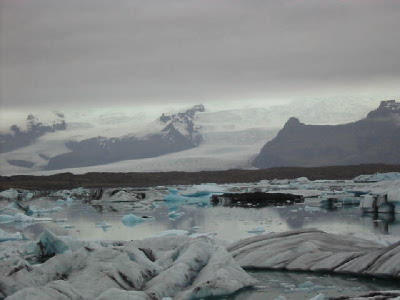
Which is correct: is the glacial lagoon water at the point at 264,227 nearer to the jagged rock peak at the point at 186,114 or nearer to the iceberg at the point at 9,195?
the iceberg at the point at 9,195

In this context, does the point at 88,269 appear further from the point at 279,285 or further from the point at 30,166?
the point at 30,166

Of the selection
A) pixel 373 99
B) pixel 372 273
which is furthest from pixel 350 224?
pixel 373 99

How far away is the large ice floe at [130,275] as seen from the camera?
325 inches

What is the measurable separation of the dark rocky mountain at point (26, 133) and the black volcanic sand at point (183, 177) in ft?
307

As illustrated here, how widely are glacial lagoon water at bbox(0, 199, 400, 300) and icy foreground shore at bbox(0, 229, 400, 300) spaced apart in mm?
334

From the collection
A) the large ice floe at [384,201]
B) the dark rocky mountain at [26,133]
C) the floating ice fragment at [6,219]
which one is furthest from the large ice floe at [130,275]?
the dark rocky mountain at [26,133]

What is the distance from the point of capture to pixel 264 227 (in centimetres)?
1719

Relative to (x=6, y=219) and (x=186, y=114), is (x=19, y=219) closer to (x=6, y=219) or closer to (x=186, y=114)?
(x=6, y=219)

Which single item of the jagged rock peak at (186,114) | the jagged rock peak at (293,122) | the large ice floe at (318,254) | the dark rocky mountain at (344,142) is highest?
the jagged rock peak at (186,114)

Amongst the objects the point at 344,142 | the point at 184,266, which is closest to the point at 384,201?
the point at 184,266

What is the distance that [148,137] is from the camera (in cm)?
14700

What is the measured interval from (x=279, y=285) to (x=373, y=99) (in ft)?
394

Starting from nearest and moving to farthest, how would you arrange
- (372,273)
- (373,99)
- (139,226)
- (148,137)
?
(372,273)
(139,226)
(373,99)
(148,137)

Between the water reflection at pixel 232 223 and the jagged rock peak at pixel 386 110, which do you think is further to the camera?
the jagged rock peak at pixel 386 110
